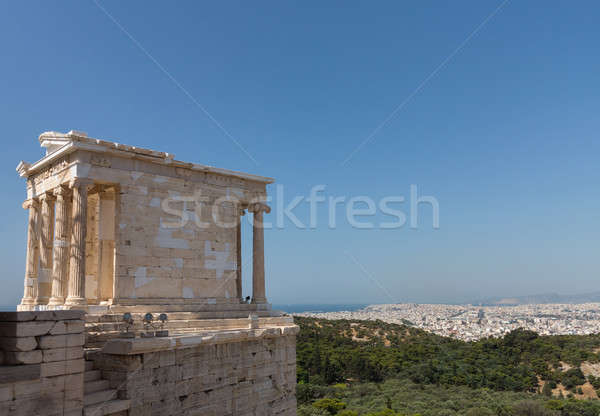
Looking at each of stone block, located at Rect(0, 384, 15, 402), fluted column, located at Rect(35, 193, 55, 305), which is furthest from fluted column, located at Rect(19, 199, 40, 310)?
stone block, located at Rect(0, 384, 15, 402)

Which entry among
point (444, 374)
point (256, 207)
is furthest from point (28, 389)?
→ point (444, 374)

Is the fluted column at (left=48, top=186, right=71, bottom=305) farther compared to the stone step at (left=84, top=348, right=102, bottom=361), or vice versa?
the fluted column at (left=48, top=186, right=71, bottom=305)

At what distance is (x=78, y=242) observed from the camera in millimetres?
15117

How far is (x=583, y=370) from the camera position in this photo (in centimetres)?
4125

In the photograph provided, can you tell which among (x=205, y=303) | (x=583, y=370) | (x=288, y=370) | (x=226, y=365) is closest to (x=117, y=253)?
(x=205, y=303)

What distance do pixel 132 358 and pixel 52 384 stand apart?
7.66 ft

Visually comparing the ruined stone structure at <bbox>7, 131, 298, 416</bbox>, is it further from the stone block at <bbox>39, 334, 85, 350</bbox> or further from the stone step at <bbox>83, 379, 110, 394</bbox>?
the stone block at <bbox>39, 334, 85, 350</bbox>

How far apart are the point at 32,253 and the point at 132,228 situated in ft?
16.3

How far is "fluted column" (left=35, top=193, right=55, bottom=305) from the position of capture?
17.4 m

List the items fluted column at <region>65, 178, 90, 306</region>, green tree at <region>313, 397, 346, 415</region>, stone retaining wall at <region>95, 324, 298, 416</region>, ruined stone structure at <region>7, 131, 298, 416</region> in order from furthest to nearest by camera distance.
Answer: green tree at <region>313, 397, 346, 415</region>
fluted column at <region>65, 178, 90, 306</region>
ruined stone structure at <region>7, 131, 298, 416</region>
stone retaining wall at <region>95, 324, 298, 416</region>

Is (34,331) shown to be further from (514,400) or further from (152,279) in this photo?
(514,400)

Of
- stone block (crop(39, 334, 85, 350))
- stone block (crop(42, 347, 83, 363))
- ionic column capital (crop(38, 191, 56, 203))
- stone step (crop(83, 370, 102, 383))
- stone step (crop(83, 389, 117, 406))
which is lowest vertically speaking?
stone step (crop(83, 389, 117, 406))

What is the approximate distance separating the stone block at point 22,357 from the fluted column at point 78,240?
20.7ft

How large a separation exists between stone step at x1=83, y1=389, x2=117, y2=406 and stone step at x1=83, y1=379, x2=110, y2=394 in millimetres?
135
